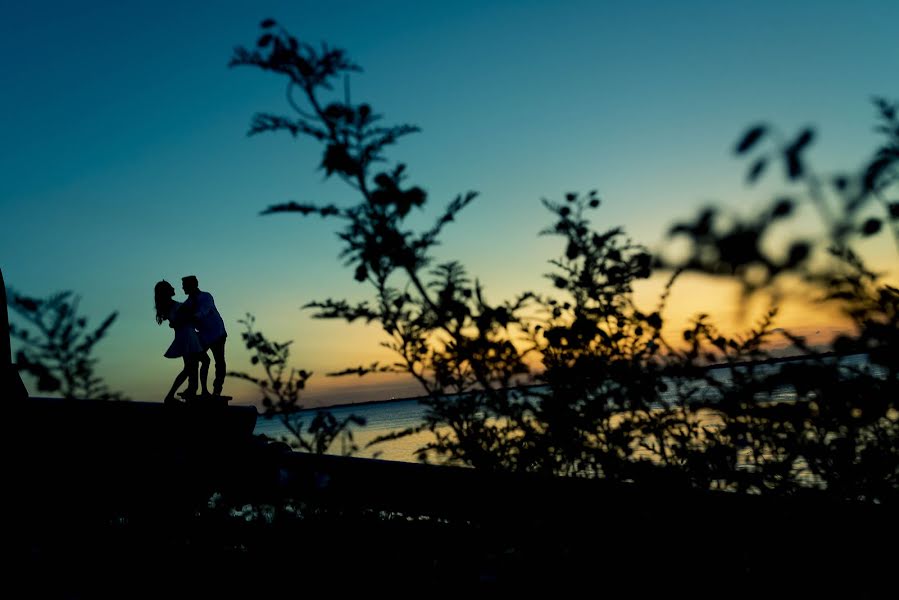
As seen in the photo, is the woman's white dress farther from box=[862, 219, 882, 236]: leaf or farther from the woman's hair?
box=[862, 219, 882, 236]: leaf

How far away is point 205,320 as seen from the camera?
8953 mm

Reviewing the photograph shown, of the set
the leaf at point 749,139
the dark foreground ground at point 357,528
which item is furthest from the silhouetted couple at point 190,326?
the leaf at point 749,139

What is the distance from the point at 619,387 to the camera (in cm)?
356

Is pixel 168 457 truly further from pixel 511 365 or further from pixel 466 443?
pixel 511 365

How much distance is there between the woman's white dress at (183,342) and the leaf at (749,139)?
8690 mm

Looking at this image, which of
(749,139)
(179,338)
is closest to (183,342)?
(179,338)

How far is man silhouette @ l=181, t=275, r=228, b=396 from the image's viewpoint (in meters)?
8.88

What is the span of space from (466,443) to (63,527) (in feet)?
13.9

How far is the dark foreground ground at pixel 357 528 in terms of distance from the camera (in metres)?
2.98

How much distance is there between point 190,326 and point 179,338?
0.23 m

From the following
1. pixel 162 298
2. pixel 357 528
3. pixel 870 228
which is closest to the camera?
pixel 870 228

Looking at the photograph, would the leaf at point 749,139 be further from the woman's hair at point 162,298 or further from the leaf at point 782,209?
the woman's hair at point 162,298

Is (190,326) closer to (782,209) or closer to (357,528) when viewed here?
(357,528)

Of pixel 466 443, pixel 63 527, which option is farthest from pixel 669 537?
pixel 63 527
